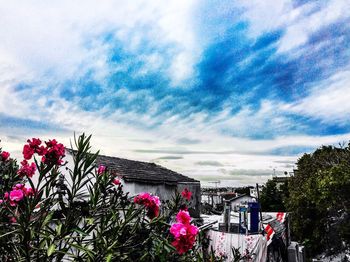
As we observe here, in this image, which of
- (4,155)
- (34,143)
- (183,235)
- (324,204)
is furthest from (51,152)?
(324,204)

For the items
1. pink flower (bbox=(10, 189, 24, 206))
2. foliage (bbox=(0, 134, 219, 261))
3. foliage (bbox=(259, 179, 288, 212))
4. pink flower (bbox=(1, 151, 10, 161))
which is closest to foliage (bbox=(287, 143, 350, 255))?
foliage (bbox=(259, 179, 288, 212))

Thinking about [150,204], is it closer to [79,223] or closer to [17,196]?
[79,223]

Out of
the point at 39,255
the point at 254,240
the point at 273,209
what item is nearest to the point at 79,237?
the point at 39,255

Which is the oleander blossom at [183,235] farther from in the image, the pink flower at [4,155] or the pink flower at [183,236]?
the pink flower at [4,155]

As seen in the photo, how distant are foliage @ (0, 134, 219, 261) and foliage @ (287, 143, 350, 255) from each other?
11962mm

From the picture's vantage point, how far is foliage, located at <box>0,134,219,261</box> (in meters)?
2.44

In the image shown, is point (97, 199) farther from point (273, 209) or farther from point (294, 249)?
point (273, 209)

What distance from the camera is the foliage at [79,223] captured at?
Result: 2436 mm

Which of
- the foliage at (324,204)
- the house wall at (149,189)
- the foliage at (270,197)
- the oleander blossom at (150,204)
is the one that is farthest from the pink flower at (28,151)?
the foliage at (270,197)

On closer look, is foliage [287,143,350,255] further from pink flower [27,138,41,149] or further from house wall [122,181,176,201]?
pink flower [27,138,41,149]

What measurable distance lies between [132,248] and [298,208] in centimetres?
1687

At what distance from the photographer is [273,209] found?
30016 mm

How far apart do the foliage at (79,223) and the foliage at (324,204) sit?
1196cm

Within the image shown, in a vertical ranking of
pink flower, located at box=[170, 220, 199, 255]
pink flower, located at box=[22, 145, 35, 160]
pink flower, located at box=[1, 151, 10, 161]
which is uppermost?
pink flower, located at box=[1, 151, 10, 161]
